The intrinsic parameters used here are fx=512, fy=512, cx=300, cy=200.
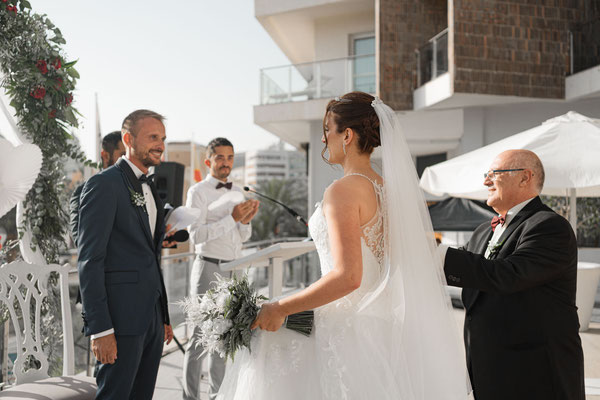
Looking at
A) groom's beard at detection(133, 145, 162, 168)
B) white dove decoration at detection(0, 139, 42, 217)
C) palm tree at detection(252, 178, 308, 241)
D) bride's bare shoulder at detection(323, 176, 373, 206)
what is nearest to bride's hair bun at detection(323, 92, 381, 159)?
bride's bare shoulder at detection(323, 176, 373, 206)

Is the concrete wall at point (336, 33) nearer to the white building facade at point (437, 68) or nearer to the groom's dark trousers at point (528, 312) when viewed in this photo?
the white building facade at point (437, 68)

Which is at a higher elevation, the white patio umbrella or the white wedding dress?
the white patio umbrella

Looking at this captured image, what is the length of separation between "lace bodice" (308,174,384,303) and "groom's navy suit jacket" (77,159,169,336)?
3.20ft

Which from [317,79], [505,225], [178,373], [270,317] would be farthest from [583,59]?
[270,317]

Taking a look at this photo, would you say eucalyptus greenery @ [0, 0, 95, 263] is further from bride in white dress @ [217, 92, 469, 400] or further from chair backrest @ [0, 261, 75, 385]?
bride in white dress @ [217, 92, 469, 400]

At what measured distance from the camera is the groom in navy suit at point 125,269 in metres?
2.43

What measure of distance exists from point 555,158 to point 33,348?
15.3ft

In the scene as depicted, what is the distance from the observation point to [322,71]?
14.5 metres

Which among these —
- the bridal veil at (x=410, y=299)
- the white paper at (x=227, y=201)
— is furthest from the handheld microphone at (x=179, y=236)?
the bridal veil at (x=410, y=299)

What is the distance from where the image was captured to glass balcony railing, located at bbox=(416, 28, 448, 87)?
38.1 ft

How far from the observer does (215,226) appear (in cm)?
405

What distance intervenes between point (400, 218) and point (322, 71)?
12854 mm

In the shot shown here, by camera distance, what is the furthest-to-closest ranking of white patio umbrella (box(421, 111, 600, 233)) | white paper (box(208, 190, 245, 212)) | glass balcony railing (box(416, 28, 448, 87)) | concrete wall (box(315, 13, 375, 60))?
concrete wall (box(315, 13, 375, 60)), glass balcony railing (box(416, 28, 448, 87)), white patio umbrella (box(421, 111, 600, 233)), white paper (box(208, 190, 245, 212))

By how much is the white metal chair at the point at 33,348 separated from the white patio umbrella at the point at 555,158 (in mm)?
4078
